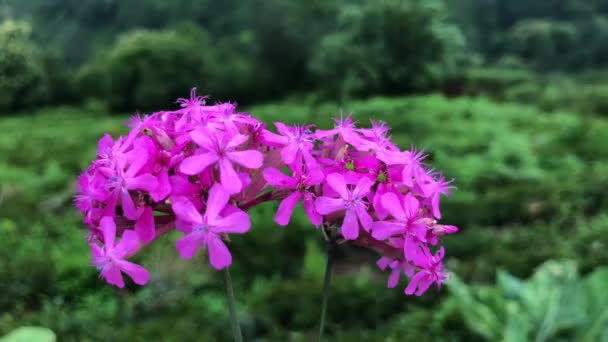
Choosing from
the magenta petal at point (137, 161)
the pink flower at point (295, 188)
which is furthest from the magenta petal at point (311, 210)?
the magenta petal at point (137, 161)

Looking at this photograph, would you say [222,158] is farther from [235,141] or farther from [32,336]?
[32,336]

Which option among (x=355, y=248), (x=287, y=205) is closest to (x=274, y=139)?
(x=287, y=205)

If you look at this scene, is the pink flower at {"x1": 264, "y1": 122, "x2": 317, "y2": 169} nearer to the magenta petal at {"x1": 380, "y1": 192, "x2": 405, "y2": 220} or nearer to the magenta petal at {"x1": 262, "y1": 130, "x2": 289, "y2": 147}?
the magenta petal at {"x1": 262, "y1": 130, "x2": 289, "y2": 147}

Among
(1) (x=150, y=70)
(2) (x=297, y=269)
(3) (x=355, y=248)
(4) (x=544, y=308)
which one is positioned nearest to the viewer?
(4) (x=544, y=308)

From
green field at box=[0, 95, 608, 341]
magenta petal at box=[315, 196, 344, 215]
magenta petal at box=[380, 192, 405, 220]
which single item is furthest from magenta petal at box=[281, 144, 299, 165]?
green field at box=[0, 95, 608, 341]

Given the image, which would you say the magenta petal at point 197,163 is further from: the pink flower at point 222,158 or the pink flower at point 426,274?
the pink flower at point 426,274

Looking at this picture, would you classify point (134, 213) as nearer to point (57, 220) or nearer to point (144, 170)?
point (144, 170)

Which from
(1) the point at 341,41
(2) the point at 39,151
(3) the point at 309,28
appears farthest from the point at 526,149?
(3) the point at 309,28
